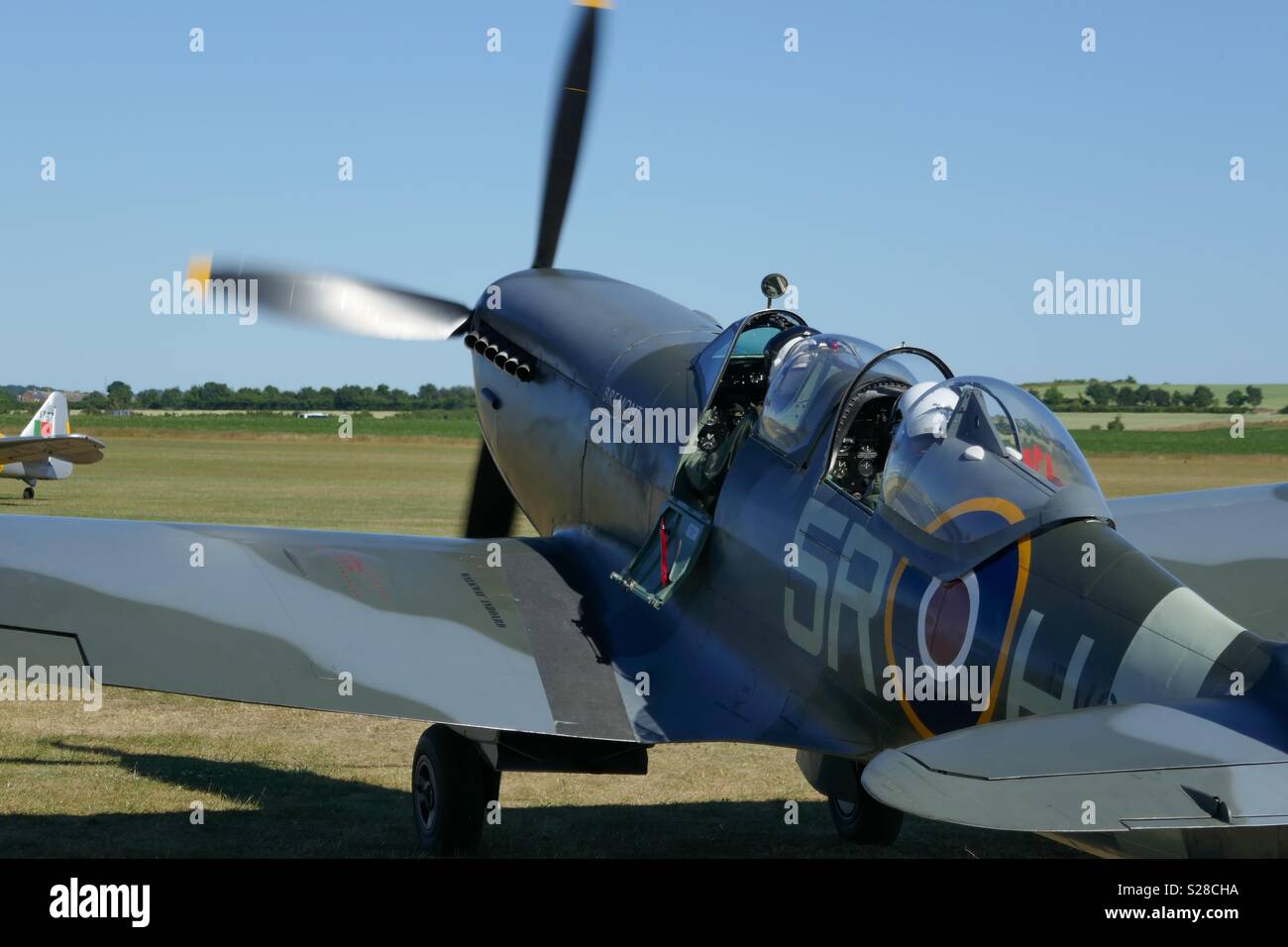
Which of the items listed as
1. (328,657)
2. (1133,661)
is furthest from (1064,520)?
(328,657)

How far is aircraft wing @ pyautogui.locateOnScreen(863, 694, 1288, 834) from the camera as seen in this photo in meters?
3.20

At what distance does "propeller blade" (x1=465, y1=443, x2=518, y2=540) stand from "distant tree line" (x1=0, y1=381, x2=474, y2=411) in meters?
98.5

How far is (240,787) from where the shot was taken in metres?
7.61

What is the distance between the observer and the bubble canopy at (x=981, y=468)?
457cm

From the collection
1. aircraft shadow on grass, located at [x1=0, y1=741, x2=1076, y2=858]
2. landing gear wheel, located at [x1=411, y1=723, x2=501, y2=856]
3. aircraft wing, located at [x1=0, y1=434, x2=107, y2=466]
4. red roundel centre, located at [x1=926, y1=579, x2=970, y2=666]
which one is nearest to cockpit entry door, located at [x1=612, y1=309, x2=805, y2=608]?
landing gear wheel, located at [x1=411, y1=723, x2=501, y2=856]

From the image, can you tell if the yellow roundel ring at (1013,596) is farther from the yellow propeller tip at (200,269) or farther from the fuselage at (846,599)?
the yellow propeller tip at (200,269)

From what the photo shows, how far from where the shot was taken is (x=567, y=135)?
1016 cm

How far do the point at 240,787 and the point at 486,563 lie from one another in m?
2.01

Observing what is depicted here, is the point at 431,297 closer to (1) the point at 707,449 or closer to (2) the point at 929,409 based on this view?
(1) the point at 707,449

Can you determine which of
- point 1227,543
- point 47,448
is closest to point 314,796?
point 1227,543

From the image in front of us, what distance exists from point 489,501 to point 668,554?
3.22 metres

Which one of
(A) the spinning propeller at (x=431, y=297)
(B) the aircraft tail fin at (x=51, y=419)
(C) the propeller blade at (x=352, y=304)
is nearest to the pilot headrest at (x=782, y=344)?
(A) the spinning propeller at (x=431, y=297)

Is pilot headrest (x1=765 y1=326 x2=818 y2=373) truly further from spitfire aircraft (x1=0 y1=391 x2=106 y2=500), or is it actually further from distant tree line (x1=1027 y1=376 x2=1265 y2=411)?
distant tree line (x1=1027 y1=376 x2=1265 y2=411)
